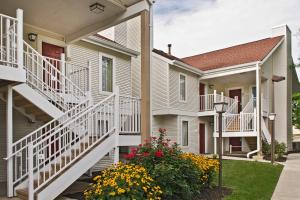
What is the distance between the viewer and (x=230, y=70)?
17.5m

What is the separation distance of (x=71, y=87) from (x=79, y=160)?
10.2 ft

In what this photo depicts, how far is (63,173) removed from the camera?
6.22 metres

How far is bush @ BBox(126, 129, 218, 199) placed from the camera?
19.3ft

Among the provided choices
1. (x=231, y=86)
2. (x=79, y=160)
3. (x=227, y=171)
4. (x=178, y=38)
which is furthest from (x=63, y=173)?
(x=178, y=38)

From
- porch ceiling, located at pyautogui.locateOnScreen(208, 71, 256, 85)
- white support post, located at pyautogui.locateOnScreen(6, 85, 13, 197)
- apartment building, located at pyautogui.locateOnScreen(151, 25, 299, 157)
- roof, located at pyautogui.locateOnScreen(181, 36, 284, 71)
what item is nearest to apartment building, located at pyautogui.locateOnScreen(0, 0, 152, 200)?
white support post, located at pyautogui.locateOnScreen(6, 85, 13, 197)

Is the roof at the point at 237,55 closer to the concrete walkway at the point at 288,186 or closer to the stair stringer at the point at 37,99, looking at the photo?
the concrete walkway at the point at 288,186

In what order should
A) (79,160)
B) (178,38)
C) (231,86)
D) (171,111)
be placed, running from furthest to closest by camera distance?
1. (178,38)
2. (231,86)
3. (171,111)
4. (79,160)

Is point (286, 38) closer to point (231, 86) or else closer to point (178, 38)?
point (231, 86)

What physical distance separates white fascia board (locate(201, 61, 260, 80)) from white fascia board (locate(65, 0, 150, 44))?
33.4 feet

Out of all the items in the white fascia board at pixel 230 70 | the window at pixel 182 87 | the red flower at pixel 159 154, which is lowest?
the red flower at pixel 159 154

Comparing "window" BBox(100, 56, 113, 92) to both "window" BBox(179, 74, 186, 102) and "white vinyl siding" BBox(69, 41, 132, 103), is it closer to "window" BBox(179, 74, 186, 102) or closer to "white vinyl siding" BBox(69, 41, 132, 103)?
"white vinyl siding" BBox(69, 41, 132, 103)

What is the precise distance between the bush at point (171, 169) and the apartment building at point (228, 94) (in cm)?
908

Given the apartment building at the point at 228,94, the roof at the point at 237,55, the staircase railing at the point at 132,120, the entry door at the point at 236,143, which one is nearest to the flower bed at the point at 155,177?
the staircase railing at the point at 132,120

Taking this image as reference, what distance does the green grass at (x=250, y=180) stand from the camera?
23.8ft
